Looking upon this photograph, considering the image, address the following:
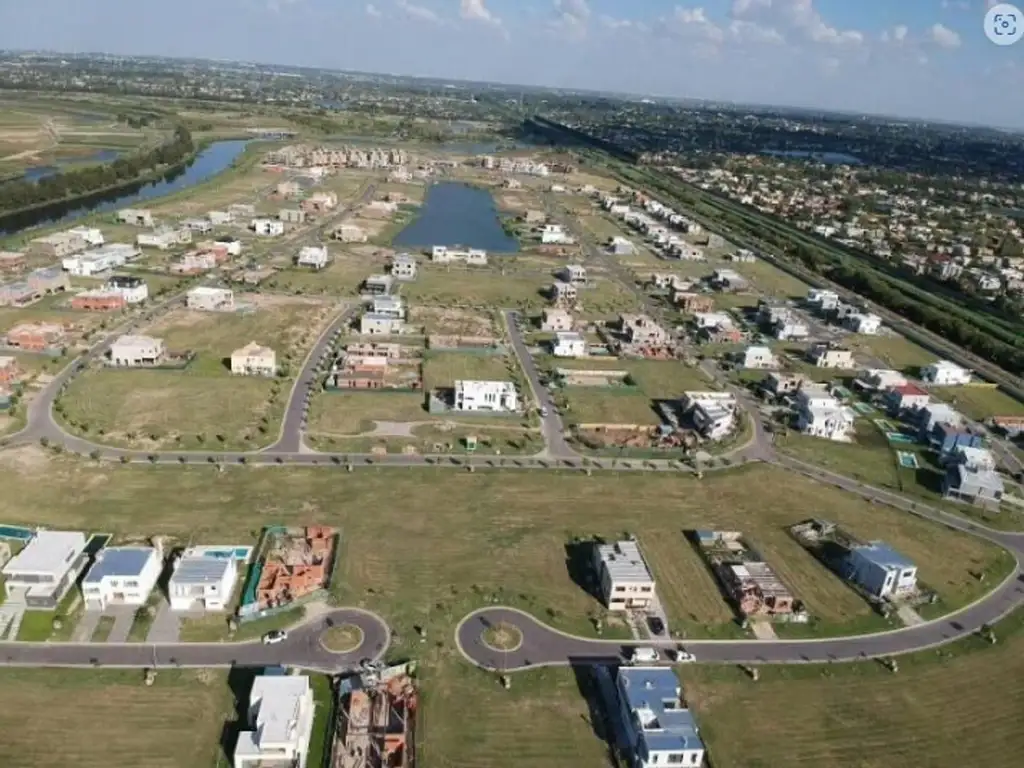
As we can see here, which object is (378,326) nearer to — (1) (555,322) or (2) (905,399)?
(1) (555,322)

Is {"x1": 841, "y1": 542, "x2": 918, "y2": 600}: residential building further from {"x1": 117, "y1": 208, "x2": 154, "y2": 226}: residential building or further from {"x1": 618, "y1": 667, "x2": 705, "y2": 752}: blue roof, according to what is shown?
{"x1": 117, "y1": 208, "x2": 154, "y2": 226}: residential building

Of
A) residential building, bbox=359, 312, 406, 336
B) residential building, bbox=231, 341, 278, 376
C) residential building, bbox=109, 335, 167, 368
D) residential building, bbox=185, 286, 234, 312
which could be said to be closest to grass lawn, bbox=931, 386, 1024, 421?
residential building, bbox=359, 312, 406, 336

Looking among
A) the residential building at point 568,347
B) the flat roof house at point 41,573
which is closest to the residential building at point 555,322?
the residential building at point 568,347

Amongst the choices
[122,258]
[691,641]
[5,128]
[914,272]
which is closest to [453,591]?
[691,641]

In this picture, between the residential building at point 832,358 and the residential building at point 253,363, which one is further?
the residential building at point 832,358

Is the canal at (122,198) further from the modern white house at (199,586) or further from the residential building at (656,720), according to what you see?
the residential building at (656,720)

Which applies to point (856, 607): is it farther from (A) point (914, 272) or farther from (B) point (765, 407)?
(A) point (914, 272)

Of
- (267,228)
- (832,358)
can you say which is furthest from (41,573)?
(267,228)
